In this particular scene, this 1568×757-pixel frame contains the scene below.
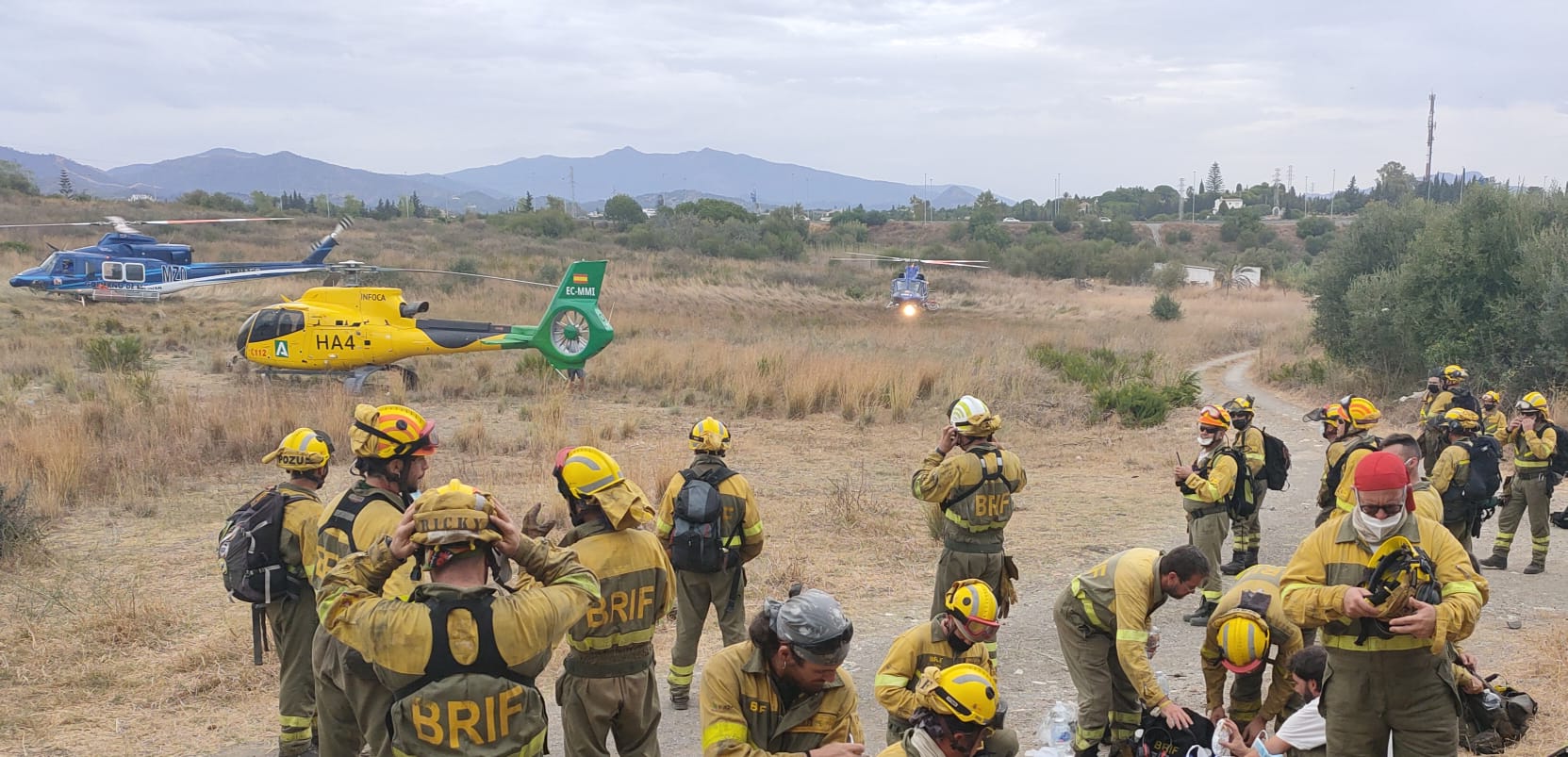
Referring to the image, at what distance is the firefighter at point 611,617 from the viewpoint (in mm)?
4105

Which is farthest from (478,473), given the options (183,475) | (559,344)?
(559,344)

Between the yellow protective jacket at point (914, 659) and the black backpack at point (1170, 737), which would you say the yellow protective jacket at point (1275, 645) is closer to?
the black backpack at point (1170, 737)

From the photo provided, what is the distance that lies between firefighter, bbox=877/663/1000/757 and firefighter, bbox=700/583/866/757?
0.65 feet

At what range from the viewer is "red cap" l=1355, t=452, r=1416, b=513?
372cm

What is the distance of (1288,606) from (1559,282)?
1549 centimetres

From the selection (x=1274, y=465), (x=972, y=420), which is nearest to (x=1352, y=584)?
(x=972, y=420)

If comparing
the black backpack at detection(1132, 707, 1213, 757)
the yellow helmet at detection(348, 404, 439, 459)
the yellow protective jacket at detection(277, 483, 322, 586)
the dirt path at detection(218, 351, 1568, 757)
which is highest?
the yellow helmet at detection(348, 404, 439, 459)

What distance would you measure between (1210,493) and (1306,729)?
290 centimetres

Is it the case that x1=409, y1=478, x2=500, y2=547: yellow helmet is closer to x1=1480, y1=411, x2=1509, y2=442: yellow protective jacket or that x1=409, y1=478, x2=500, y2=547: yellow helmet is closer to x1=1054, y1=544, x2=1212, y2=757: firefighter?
x1=1054, y1=544, x2=1212, y2=757: firefighter

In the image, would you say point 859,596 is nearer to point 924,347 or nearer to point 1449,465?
point 1449,465

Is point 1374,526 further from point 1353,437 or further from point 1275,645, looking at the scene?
point 1353,437

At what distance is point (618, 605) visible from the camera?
Answer: 4109 millimetres

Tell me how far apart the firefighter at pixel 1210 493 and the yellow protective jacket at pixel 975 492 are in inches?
70.0

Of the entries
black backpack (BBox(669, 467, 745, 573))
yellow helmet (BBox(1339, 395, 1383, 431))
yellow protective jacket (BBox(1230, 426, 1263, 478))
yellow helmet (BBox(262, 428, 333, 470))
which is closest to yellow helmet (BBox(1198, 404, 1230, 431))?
yellow protective jacket (BBox(1230, 426, 1263, 478))
